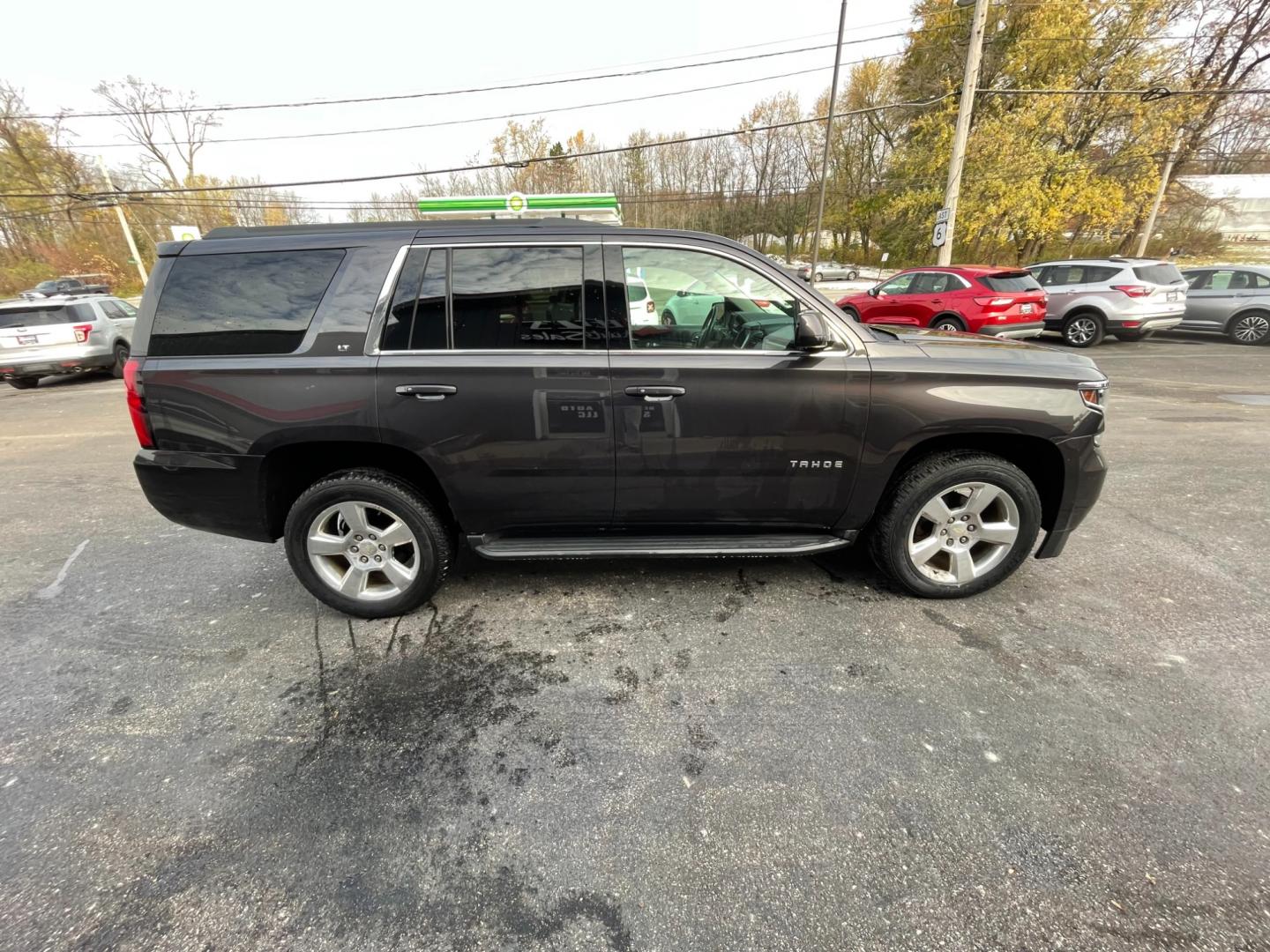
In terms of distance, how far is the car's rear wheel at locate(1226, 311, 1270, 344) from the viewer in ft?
36.2

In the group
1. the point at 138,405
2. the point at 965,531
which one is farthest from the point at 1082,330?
the point at 138,405

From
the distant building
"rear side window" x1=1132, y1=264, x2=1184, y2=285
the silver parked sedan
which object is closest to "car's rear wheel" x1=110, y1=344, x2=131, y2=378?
"rear side window" x1=1132, y1=264, x2=1184, y2=285

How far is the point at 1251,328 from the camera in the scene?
11.2 metres

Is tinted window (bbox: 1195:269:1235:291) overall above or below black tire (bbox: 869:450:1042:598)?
above

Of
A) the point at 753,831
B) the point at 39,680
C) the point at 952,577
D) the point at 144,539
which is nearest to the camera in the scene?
the point at 753,831

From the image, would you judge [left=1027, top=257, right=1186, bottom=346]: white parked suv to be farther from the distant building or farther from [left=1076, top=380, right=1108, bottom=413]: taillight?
the distant building

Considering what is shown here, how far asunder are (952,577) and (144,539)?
5298 millimetres

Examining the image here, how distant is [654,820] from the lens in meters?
1.84

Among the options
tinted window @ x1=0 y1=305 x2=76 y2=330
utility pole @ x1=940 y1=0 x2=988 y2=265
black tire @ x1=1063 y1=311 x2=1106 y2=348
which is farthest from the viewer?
utility pole @ x1=940 y1=0 x2=988 y2=265

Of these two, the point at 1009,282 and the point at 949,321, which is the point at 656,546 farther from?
the point at 1009,282

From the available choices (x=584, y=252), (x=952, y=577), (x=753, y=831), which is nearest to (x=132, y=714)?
(x=753, y=831)

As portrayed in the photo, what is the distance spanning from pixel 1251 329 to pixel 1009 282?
580 cm

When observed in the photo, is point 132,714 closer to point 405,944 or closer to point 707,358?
point 405,944

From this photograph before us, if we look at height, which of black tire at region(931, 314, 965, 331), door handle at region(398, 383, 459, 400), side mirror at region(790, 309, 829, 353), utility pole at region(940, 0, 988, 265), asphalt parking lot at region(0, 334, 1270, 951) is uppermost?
utility pole at region(940, 0, 988, 265)
